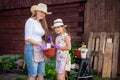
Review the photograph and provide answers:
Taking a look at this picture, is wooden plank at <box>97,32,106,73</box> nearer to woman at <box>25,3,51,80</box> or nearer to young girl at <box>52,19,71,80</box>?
young girl at <box>52,19,71,80</box>

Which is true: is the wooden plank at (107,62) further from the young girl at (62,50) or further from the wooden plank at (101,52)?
the young girl at (62,50)

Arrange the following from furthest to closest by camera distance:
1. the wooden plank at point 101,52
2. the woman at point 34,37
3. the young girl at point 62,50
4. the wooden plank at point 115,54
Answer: the wooden plank at point 101,52 < the wooden plank at point 115,54 < the young girl at point 62,50 < the woman at point 34,37

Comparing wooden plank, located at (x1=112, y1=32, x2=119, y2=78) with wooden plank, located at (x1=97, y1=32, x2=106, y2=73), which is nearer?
wooden plank, located at (x1=112, y1=32, x2=119, y2=78)

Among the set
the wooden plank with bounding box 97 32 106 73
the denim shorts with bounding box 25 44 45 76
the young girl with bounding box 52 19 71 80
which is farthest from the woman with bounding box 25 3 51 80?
the wooden plank with bounding box 97 32 106 73

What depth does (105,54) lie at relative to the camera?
28.2 feet

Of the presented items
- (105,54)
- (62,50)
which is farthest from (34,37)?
(105,54)

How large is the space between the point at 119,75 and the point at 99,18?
73.3 inches

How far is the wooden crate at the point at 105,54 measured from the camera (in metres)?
8.52

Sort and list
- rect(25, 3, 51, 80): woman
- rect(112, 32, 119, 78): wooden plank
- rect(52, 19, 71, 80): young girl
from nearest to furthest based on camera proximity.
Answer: rect(25, 3, 51, 80): woman < rect(52, 19, 71, 80): young girl < rect(112, 32, 119, 78): wooden plank

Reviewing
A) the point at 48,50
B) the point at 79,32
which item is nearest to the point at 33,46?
the point at 48,50

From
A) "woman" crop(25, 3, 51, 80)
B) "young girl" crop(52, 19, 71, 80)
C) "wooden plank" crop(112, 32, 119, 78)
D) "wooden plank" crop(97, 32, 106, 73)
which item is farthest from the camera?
"wooden plank" crop(97, 32, 106, 73)

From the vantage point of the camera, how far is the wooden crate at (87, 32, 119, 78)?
8.52 m

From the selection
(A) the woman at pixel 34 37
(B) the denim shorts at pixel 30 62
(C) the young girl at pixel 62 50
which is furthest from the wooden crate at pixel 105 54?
(B) the denim shorts at pixel 30 62

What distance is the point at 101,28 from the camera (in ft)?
31.3
